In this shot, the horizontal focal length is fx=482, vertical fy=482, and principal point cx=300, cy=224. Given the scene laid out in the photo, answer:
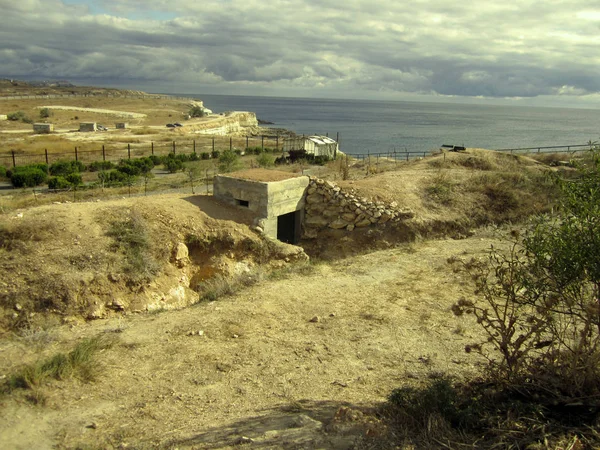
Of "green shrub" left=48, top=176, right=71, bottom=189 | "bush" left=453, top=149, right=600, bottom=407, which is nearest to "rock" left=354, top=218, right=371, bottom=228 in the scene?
"bush" left=453, top=149, right=600, bottom=407

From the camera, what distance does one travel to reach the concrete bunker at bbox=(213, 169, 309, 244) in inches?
589

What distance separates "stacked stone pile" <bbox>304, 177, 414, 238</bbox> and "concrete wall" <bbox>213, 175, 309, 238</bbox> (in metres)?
0.70

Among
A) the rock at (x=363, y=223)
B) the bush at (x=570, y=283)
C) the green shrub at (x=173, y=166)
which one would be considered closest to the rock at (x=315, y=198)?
the rock at (x=363, y=223)

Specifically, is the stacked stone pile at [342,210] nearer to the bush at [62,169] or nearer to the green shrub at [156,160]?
the bush at [62,169]

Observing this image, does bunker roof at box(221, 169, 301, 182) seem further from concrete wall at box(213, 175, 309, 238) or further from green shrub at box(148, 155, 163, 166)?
green shrub at box(148, 155, 163, 166)

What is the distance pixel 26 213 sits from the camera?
12.9 metres

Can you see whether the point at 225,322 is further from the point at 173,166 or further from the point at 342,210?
the point at 173,166

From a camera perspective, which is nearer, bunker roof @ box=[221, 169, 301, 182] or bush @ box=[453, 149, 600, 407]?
bush @ box=[453, 149, 600, 407]

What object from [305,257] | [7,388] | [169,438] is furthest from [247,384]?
[305,257]

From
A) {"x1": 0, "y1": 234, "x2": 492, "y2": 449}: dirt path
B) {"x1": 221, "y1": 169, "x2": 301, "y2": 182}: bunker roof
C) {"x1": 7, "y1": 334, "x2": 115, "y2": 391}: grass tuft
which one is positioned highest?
{"x1": 221, "y1": 169, "x2": 301, "y2": 182}: bunker roof

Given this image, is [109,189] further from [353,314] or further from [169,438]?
[169,438]

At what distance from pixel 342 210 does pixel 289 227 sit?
2.08 m

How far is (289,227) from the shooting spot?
1739cm

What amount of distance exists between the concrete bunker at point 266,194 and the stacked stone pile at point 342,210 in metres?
0.41
